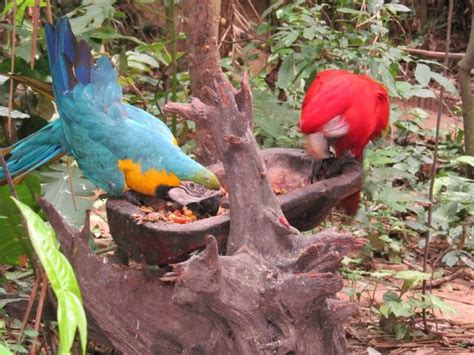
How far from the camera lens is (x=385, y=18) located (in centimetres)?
328

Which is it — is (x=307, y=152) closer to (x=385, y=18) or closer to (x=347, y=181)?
(x=347, y=181)

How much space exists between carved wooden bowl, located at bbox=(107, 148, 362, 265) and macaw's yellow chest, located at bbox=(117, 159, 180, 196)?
0.21ft

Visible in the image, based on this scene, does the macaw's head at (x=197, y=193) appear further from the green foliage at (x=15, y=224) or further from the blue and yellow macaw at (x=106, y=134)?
the green foliage at (x=15, y=224)

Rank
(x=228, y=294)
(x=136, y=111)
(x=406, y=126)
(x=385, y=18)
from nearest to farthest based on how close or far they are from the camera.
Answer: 1. (x=228, y=294)
2. (x=136, y=111)
3. (x=385, y=18)
4. (x=406, y=126)

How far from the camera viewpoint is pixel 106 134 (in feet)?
7.15

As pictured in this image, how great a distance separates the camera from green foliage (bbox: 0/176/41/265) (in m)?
2.24


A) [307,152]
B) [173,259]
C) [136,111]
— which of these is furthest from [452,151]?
[173,259]

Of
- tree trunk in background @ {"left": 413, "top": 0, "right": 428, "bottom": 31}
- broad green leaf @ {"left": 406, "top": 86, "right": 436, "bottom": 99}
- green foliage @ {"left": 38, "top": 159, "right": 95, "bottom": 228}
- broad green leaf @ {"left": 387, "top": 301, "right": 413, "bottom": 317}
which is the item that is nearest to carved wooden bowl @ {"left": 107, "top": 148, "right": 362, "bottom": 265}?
green foliage @ {"left": 38, "top": 159, "right": 95, "bottom": 228}

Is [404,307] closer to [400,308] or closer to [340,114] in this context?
[400,308]

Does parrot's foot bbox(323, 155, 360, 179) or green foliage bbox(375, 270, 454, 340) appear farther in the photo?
green foliage bbox(375, 270, 454, 340)

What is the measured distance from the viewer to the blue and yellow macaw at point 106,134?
2.13 m

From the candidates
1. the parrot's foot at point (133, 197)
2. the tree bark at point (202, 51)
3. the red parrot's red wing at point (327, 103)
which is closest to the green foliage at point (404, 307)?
the red parrot's red wing at point (327, 103)

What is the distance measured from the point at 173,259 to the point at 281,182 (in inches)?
25.6

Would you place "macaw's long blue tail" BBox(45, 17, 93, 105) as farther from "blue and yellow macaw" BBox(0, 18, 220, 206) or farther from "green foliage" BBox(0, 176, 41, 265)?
"green foliage" BBox(0, 176, 41, 265)
